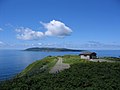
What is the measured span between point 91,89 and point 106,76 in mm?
7364

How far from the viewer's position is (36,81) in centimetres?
2347

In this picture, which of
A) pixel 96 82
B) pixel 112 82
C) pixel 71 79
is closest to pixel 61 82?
pixel 71 79

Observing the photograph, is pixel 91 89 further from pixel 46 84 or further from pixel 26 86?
pixel 26 86

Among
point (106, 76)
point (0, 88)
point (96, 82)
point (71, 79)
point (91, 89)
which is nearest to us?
point (91, 89)

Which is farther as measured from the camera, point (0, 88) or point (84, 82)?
point (84, 82)

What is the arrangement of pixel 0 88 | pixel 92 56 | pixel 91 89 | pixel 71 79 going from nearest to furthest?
pixel 91 89
pixel 0 88
pixel 71 79
pixel 92 56

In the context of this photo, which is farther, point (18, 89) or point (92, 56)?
point (92, 56)

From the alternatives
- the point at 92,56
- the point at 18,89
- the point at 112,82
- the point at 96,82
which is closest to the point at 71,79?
the point at 96,82

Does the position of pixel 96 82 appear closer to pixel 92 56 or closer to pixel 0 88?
pixel 0 88

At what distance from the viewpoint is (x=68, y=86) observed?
2139cm

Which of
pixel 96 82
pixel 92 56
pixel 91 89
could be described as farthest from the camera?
pixel 92 56

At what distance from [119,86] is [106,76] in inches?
185

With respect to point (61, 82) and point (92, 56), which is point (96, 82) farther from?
point (92, 56)

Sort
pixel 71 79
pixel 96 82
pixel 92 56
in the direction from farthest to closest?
pixel 92 56, pixel 71 79, pixel 96 82
